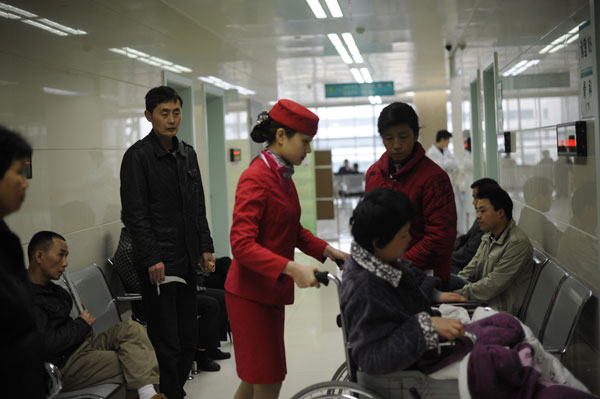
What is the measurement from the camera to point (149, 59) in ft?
19.4

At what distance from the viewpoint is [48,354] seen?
3.07 metres

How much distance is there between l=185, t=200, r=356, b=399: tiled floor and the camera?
171 inches

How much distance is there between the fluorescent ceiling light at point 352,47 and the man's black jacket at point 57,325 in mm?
6113

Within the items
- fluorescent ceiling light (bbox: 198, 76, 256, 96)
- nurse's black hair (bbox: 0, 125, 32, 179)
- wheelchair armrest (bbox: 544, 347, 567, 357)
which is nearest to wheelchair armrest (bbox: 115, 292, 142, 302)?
wheelchair armrest (bbox: 544, 347, 567, 357)

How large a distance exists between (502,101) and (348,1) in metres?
1.82

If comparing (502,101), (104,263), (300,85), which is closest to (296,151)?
(104,263)

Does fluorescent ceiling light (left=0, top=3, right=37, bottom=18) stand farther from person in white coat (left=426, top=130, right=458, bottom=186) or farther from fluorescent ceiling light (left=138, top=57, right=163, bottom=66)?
person in white coat (left=426, top=130, right=458, bottom=186)

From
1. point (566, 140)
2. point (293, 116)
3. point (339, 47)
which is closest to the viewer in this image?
point (293, 116)

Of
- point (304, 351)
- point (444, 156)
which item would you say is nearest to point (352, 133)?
point (444, 156)

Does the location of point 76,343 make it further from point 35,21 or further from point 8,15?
point 35,21

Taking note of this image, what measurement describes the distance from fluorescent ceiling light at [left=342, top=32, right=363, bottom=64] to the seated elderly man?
19.6 feet

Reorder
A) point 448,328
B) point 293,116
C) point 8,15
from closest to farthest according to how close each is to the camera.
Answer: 1. point 448,328
2. point 293,116
3. point 8,15

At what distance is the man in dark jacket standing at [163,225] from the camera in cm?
346

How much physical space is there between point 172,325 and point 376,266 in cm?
172
